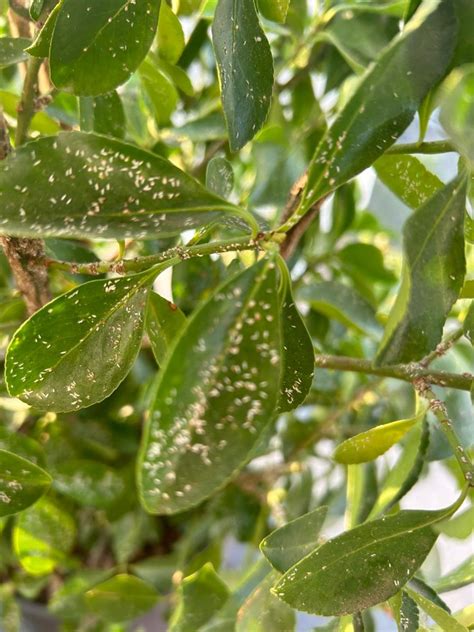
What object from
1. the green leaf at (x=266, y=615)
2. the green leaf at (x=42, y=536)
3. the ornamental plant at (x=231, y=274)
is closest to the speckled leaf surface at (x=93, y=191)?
the ornamental plant at (x=231, y=274)

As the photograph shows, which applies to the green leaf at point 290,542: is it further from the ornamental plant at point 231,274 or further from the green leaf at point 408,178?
the green leaf at point 408,178

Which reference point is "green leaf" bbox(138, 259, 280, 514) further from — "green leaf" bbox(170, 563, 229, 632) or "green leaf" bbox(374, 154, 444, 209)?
"green leaf" bbox(170, 563, 229, 632)

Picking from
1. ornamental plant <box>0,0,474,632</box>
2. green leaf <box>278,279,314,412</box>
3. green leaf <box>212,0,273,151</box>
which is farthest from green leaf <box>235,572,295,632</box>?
green leaf <box>212,0,273,151</box>

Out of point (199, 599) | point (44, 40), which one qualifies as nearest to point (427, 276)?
point (44, 40)

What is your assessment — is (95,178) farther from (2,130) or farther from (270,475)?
(270,475)

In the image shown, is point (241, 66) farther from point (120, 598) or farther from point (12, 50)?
point (120, 598)

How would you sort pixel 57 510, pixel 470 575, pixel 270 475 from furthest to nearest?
pixel 270 475
pixel 57 510
pixel 470 575

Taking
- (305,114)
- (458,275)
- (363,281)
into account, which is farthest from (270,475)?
(458,275)
